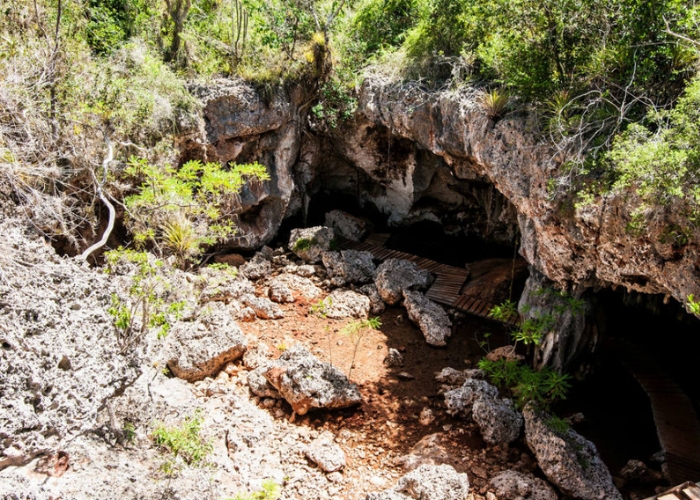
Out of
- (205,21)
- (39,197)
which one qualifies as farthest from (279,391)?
(205,21)

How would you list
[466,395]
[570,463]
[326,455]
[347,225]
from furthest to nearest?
[347,225], [466,395], [326,455], [570,463]

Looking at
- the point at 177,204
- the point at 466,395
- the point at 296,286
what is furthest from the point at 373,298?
the point at 177,204

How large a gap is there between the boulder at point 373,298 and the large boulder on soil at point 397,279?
0.11 meters

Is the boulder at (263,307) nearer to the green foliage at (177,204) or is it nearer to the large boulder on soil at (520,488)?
the green foliage at (177,204)

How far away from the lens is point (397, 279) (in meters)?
9.88

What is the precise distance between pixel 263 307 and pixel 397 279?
2.85 metres

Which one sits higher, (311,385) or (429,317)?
(429,317)

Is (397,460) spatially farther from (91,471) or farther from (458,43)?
(458,43)

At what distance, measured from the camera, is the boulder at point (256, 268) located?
10.0 metres

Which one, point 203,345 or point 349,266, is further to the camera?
point 349,266

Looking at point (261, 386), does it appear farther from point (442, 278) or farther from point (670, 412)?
point (670, 412)

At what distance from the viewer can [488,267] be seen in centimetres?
1066

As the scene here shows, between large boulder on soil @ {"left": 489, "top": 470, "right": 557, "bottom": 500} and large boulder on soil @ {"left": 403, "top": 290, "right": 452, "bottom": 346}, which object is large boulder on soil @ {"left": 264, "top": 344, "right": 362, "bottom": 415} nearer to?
large boulder on soil @ {"left": 403, "top": 290, "right": 452, "bottom": 346}

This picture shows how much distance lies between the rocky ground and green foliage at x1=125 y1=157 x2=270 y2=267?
785mm
